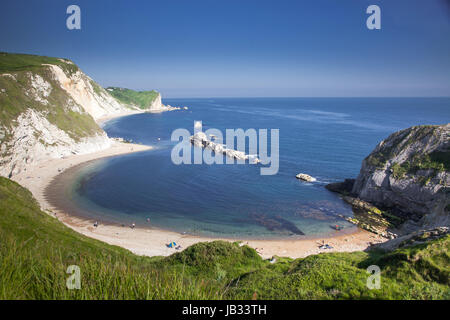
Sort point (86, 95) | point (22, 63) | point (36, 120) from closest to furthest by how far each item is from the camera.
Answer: point (36, 120), point (22, 63), point (86, 95)

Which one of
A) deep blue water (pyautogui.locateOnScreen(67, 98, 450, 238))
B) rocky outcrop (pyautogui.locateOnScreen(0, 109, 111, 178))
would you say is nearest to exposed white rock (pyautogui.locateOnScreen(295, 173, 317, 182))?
deep blue water (pyautogui.locateOnScreen(67, 98, 450, 238))

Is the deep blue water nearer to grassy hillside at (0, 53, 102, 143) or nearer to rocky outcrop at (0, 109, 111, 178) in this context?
rocky outcrop at (0, 109, 111, 178)

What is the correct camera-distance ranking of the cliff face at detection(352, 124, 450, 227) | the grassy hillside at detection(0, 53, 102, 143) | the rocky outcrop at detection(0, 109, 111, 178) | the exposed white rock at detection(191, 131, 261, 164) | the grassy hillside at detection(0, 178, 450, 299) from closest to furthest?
the grassy hillside at detection(0, 178, 450, 299) → the cliff face at detection(352, 124, 450, 227) → the rocky outcrop at detection(0, 109, 111, 178) → the grassy hillside at detection(0, 53, 102, 143) → the exposed white rock at detection(191, 131, 261, 164)

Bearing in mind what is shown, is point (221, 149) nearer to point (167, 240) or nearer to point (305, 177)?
point (305, 177)

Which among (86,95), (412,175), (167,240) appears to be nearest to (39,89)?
(86,95)

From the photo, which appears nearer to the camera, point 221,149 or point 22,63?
point 221,149

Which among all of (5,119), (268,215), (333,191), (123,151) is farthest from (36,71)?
(333,191)
